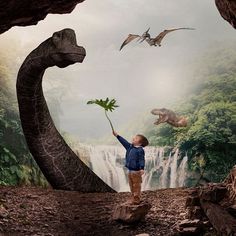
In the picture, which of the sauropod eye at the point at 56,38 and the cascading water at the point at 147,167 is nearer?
the sauropod eye at the point at 56,38

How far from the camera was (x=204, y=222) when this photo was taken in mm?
4086

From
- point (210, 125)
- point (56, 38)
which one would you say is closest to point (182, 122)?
point (210, 125)

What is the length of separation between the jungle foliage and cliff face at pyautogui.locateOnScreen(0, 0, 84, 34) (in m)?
5.49

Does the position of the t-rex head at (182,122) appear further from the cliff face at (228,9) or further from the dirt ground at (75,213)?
the cliff face at (228,9)

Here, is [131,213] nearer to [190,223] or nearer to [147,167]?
[190,223]

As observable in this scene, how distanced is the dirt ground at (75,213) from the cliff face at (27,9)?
90.0 inches

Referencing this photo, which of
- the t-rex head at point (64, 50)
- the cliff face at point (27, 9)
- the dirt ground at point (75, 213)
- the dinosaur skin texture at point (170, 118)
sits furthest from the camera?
the dinosaur skin texture at point (170, 118)

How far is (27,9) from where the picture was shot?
4.01m

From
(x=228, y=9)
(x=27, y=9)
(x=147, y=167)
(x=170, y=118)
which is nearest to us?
(x=228, y=9)

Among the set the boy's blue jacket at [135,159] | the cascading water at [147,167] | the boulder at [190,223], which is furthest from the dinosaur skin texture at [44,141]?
the boulder at [190,223]

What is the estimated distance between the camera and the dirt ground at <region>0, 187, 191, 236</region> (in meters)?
4.58

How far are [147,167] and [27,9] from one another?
6829mm

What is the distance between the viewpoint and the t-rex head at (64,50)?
5594mm

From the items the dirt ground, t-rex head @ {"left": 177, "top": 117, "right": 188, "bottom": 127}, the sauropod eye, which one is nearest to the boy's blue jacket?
the dirt ground
